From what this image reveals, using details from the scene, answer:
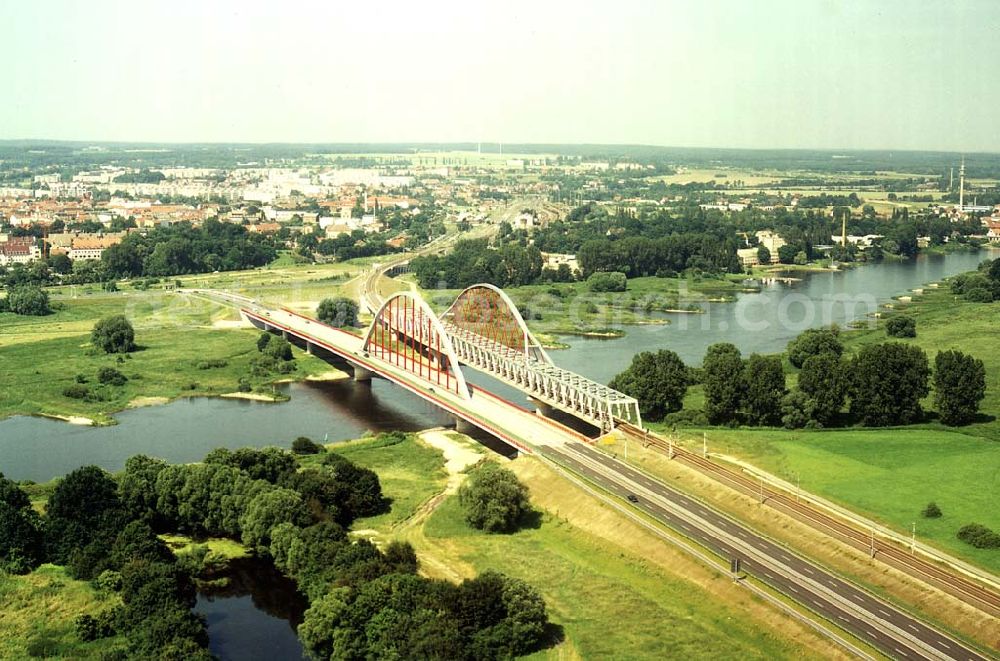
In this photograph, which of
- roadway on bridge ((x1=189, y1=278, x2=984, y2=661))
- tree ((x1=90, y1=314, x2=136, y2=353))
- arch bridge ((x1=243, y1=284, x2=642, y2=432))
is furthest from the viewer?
tree ((x1=90, y1=314, x2=136, y2=353))

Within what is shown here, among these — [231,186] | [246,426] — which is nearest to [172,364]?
[246,426]

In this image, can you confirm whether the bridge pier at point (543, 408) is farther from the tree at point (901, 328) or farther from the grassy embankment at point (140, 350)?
the tree at point (901, 328)

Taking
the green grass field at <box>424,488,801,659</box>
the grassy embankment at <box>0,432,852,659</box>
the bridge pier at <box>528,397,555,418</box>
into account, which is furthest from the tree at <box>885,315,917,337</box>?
the green grass field at <box>424,488,801,659</box>

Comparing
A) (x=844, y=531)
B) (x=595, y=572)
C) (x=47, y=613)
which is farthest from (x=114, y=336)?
(x=844, y=531)

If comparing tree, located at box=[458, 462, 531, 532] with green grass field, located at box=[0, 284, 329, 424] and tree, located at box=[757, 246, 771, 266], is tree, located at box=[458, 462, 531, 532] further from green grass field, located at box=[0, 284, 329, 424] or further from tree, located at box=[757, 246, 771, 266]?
tree, located at box=[757, 246, 771, 266]

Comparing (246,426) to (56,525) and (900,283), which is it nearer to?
(56,525)

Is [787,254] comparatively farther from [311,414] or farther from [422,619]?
[422,619]
